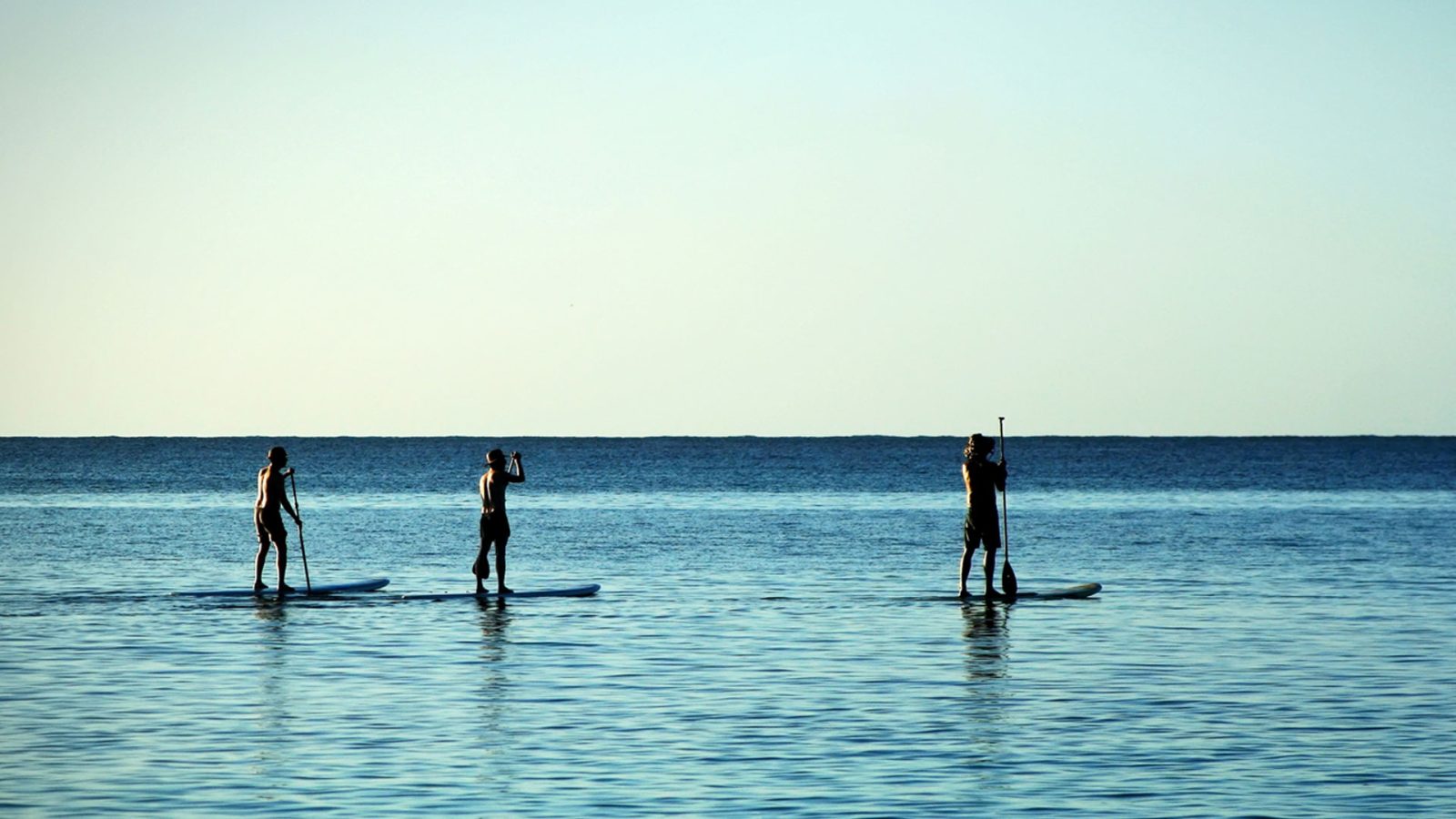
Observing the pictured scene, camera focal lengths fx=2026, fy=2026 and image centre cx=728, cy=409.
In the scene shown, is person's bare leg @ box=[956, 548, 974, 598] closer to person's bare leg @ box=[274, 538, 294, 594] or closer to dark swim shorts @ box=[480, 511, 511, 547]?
dark swim shorts @ box=[480, 511, 511, 547]

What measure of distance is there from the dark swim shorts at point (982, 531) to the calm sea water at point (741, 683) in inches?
37.3

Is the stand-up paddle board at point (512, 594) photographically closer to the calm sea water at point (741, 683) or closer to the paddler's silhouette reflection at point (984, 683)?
the calm sea water at point (741, 683)

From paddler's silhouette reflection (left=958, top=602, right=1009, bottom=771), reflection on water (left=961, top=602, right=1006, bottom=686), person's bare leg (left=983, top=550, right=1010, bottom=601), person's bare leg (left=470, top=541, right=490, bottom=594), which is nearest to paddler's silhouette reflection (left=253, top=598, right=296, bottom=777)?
person's bare leg (left=470, top=541, right=490, bottom=594)

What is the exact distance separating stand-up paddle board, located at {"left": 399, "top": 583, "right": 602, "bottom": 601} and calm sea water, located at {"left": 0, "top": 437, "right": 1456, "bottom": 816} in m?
0.39

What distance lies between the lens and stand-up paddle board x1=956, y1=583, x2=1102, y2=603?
80.3ft

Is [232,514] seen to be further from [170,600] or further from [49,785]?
[49,785]

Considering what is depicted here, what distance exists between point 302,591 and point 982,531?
28.1ft

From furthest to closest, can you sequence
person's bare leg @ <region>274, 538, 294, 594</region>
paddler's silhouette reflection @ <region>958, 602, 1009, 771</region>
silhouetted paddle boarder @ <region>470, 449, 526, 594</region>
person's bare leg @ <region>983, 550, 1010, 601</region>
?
person's bare leg @ <region>274, 538, 294, 594</region> < silhouetted paddle boarder @ <region>470, 449, 526, 594</region> < person's bare leg @ <region>983, 550, 1010, 601</region> < paddler's silhouette reflection @ <region>958, 602, 1009, 771</region>

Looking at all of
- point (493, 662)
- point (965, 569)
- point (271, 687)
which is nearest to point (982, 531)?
point (965, 569)

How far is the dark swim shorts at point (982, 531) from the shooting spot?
75.8 ft

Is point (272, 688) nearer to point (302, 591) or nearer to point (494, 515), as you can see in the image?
point (494, 515)

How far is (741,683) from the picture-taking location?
16125 millimetres

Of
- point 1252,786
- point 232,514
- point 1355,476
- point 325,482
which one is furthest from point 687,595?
point 1355,476

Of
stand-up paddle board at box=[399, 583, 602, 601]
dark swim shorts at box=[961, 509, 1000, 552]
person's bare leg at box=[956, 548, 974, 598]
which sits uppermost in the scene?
dark swim shorts at box=[961, 509, 1000, 552]
